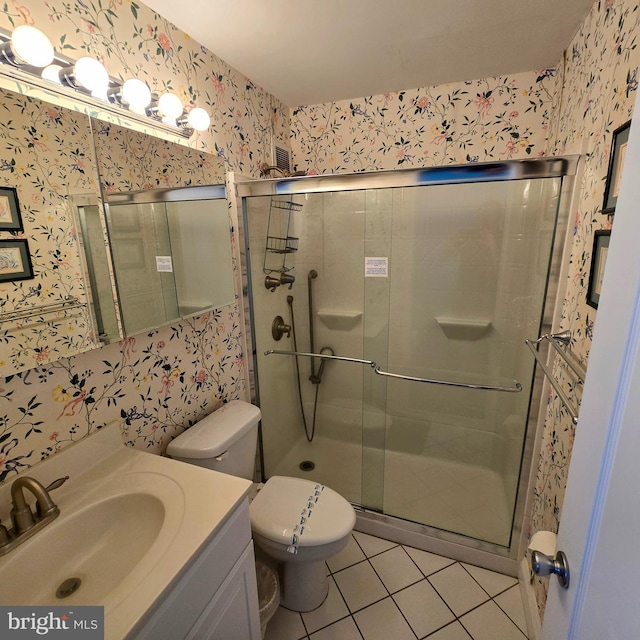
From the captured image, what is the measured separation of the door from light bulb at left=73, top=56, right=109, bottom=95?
4.21 ft

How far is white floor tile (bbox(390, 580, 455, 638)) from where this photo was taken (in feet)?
4.64

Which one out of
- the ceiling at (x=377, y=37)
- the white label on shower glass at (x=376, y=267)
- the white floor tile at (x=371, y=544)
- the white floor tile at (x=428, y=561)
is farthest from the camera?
the white label on shower glass at (x=376, y=267)

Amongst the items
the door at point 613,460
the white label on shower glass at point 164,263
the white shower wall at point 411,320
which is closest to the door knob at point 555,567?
the door at point 613,460

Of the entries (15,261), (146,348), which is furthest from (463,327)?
(15,261)

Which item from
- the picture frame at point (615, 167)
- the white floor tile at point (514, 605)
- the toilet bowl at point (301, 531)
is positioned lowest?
the white floor tile at point (514, 605)

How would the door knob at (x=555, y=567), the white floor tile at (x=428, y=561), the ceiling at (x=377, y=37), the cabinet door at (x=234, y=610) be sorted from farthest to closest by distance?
the white floor tile at (x=428, y=561) < the ceiling at (x=377, y=37) < the cabinet door at (x=234, y=610) < the door knob at (x=555, y=567)

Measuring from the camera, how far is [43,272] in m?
0.92

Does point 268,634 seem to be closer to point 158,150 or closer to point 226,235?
point 226,235

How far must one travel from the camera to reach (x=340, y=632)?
140 centimetres

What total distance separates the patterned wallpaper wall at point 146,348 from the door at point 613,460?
50.6 inches

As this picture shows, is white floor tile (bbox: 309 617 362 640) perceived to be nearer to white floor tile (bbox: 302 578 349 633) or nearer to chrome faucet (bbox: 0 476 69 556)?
white floor tile (bbox: 302 578 349 633)

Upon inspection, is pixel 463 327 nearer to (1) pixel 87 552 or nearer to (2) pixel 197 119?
(2) pixel 197 119

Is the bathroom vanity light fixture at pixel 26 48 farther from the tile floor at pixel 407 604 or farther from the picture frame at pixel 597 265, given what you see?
the tile floor at pixel 407 604

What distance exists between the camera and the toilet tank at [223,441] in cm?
133
